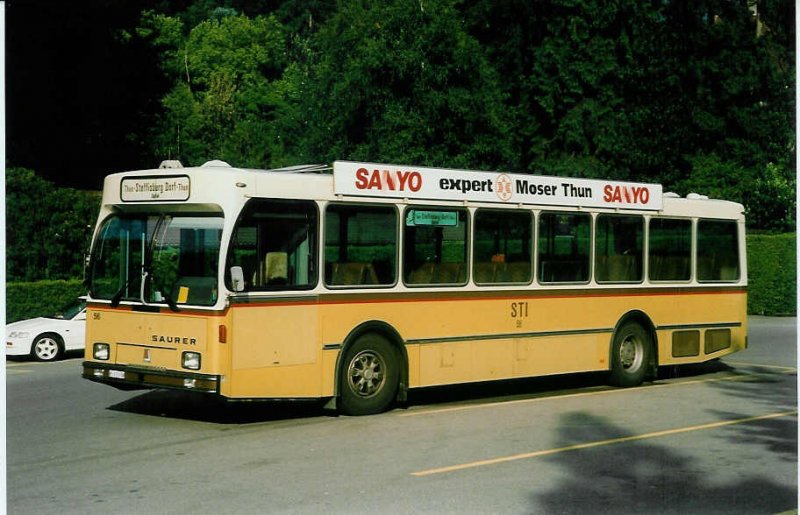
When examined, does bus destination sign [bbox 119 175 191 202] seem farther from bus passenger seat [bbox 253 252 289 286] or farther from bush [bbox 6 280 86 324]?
bush [bbox 6 280 86 324]

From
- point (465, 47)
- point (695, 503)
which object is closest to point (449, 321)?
point (695, 503)

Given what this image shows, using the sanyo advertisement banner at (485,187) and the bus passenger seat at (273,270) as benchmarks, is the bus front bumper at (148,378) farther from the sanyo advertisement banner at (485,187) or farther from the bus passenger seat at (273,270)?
the sanyo advertisement banner at (485,187)

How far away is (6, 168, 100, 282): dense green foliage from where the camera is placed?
26594mm

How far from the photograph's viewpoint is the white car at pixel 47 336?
830 inches

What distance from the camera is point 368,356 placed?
1354 centimetres

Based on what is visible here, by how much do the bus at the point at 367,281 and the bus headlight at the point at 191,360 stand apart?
0.02m

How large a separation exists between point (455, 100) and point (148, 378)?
28772mm

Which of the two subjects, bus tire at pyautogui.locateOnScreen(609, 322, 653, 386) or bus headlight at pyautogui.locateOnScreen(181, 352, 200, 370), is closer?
bus headlight at pyautogui.locateOnScreen(181, 352, 200, 370)

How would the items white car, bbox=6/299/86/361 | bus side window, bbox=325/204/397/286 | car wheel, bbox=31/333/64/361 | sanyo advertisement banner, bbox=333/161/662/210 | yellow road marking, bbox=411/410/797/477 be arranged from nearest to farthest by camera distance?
yellow road marking, bbox=411/410/797/477, bus side window, bbox=325/204/397/286, sanyo advertisement banner, bbox=333/161/662/210, white car, bbox=6/299/86/361, car wheel, bbox=31/333/64/361

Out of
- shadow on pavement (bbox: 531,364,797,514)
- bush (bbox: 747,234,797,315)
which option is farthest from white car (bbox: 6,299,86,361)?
bush (bbox: 747,234,797,315)

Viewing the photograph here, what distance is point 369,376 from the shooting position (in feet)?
44.4

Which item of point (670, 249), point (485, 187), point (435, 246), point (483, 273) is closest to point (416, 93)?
point (670, 249)

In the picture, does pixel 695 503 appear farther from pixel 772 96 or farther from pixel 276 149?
pixel 276 149

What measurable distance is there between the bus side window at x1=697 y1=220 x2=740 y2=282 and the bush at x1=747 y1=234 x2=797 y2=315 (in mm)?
16982
